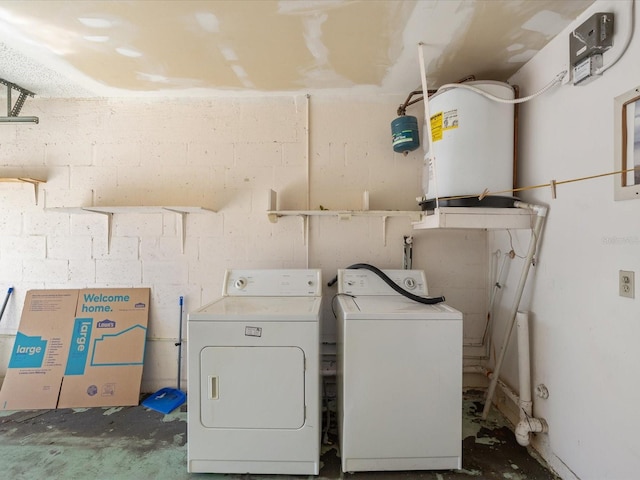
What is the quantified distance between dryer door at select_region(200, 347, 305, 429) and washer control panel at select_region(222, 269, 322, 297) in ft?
1.87

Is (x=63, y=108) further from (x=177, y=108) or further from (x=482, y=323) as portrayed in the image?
(x=482, y=323)

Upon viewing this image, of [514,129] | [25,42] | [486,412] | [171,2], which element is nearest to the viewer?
[171,2]

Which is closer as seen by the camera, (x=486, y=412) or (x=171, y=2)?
(x=171, y=2)

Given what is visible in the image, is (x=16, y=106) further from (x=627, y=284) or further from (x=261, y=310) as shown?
(x=627, y=284)

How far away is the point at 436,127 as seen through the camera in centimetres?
180

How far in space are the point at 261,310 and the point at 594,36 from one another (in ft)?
6.25

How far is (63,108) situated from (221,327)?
2.17 meters

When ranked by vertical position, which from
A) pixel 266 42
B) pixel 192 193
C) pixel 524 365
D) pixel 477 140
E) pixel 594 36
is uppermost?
pixel 266 42

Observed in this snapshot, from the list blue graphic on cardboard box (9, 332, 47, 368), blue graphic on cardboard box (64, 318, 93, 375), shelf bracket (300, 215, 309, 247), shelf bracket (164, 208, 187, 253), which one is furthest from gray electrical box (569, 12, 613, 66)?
blue graphic on cardboard box (9, 332, 47, 368)

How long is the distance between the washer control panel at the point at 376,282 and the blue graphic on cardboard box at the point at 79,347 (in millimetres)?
1851

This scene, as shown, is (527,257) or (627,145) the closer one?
(627,145)

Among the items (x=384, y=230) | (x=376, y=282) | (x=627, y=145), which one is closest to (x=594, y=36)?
(x=627, y=145)

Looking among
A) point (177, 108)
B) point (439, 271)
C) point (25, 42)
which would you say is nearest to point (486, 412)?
point (439, 271)

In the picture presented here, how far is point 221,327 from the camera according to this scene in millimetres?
1470
